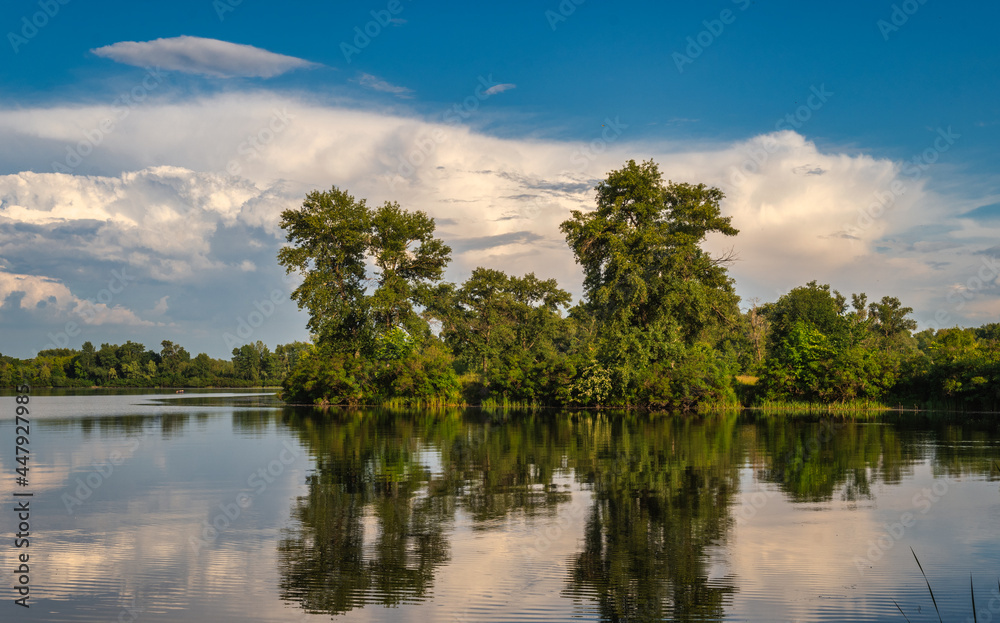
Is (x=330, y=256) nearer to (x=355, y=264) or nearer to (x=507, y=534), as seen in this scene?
(x=355, y=264)

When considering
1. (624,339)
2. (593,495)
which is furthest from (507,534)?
(624,339)

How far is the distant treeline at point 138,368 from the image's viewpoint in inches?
4456

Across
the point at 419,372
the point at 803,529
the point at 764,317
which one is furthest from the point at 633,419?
the point at 764,317

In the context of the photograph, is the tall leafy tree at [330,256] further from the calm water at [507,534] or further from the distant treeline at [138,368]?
the distant treeline at [138,368]

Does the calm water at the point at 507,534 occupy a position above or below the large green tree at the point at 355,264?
below

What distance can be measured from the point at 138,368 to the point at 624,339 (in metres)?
99.9

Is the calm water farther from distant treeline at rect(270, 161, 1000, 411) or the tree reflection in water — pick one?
distant treeline at rect(270, 161, 1000, 411)

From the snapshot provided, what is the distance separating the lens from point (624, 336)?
1907 inches

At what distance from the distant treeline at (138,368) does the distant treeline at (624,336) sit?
58.0 meters

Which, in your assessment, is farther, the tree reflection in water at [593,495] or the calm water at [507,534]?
the tree reflection in water at [593,495]

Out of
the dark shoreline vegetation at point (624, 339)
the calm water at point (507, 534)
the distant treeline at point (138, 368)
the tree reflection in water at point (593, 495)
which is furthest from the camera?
the distant treeline at point (138, 368)

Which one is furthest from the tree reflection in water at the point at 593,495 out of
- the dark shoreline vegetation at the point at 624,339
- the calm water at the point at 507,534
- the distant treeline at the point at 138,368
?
the distant treeline at the point at 138,368

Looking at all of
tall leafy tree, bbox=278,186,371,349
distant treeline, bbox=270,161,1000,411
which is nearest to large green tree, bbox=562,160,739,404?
→ distant treeline, bbox=270,161,1000,411

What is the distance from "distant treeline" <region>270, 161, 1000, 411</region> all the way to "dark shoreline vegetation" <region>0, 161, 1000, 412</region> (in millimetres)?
108
